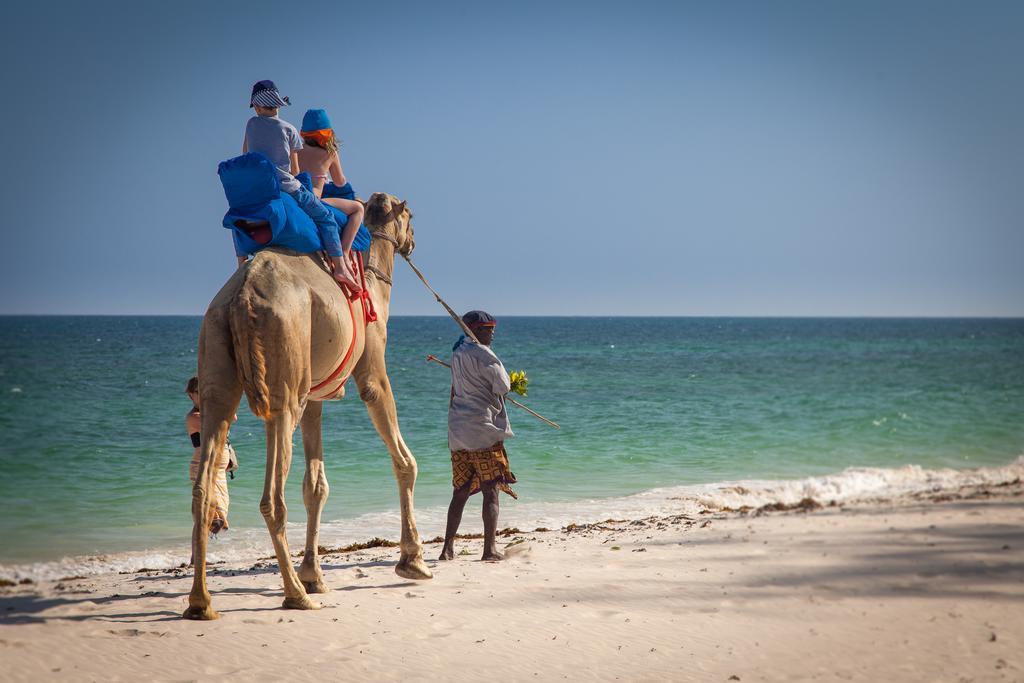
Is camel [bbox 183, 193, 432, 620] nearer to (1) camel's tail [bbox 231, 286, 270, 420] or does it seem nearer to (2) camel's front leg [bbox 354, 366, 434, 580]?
(1) camel's tail [bbox 231, 286, 270, 420]

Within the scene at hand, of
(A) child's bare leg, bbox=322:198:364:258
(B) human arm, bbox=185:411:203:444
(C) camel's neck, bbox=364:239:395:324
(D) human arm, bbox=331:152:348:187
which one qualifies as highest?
(D) human arm, bbox=331:152:348:187

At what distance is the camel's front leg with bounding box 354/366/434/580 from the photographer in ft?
23.4

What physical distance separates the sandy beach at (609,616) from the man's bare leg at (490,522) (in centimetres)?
21

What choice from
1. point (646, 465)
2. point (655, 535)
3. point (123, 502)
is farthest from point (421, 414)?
point (655, 535)

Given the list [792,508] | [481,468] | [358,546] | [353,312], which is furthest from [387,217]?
[792,508]

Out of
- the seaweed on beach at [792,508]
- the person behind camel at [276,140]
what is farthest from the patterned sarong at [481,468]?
the seaweed on beach at [792,508]

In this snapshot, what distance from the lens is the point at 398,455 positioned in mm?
7395

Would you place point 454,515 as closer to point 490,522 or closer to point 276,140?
point 490,522

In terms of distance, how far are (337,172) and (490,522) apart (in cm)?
349

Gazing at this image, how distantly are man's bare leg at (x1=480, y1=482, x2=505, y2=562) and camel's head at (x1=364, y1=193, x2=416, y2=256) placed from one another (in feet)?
7.93

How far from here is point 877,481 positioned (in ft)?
45.1

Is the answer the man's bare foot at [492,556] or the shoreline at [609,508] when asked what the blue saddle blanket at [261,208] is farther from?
the shoreline at [609,508]

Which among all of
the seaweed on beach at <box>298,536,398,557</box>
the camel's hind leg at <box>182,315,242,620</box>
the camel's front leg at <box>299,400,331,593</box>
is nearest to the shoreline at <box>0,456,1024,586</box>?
the seaweed on beach at <box>298,536,398,557</box>

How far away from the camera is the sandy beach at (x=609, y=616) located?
500 cm
